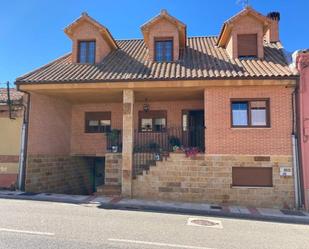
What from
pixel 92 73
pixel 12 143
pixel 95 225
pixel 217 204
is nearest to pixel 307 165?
pixel 217 204

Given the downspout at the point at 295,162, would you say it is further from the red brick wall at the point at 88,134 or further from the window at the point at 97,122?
the window at the point at 97,122

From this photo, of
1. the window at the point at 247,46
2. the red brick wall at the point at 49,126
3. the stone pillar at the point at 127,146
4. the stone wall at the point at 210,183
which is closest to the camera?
the stone wall at the point at 210,183

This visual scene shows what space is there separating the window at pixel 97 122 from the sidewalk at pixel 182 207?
481cm

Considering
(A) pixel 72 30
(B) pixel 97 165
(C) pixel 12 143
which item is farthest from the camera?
(B) pixel 97 165

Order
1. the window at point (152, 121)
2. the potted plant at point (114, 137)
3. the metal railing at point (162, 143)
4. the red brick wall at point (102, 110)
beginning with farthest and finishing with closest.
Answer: the window at point (152, 121) → the red brick wall at point (102, 110) → the potted plant at point (114, 137) → the metal railing at point (162, 143)

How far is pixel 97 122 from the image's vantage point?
51.1 ft

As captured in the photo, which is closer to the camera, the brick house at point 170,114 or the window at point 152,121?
the brick house at point 170,114

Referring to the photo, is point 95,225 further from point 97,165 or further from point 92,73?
point 97,165

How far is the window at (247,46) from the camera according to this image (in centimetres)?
1354

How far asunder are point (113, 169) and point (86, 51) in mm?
6404

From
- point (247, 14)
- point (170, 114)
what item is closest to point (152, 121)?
point (170, 114)

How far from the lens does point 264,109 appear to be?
11.6m

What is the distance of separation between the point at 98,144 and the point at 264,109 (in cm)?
872

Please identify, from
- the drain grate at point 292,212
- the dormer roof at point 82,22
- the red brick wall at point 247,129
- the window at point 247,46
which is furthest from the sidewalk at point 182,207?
the dormer roof at point 82,22
